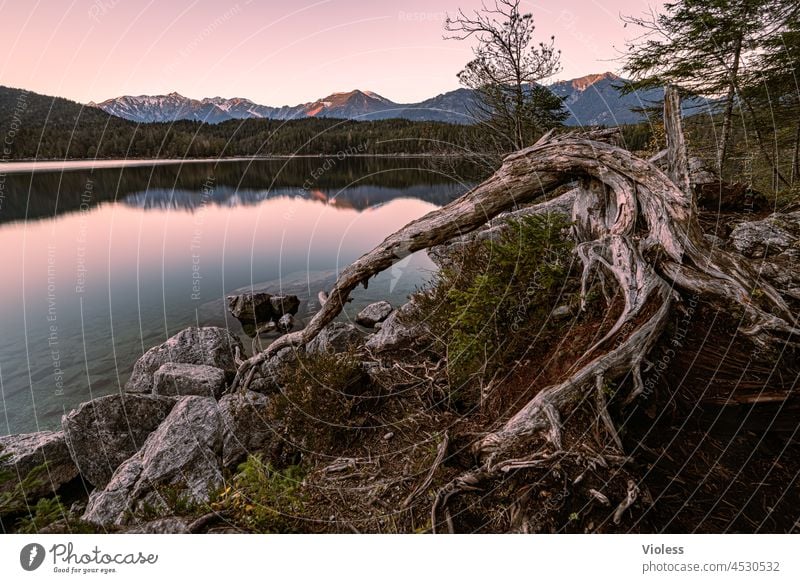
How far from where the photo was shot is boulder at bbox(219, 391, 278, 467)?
228 inches

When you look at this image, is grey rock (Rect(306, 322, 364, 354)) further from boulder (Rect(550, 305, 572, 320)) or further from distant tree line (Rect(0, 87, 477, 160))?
distant tree line (Rect(0, 87, 477, 160))

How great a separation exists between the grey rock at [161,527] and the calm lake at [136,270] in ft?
10.6

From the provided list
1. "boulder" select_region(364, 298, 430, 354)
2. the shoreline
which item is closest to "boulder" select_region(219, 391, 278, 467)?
"boulder" select_region(364, 298, 430, 354)

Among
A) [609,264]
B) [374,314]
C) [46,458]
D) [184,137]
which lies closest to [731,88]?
[609,264]

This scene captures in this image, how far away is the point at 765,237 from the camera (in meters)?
5.15

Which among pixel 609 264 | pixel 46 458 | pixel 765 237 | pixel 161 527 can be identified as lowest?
pixel 46 458

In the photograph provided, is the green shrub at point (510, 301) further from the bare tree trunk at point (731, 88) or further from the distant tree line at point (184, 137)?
the distant tree line at point (184, 137)

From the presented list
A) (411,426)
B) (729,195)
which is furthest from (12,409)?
(729,195)

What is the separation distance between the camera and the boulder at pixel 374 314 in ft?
42.9

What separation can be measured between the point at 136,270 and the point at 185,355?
14.0 metres

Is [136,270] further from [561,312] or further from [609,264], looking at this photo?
[609,264]

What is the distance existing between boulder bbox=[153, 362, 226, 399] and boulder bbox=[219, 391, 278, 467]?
75.4 inches

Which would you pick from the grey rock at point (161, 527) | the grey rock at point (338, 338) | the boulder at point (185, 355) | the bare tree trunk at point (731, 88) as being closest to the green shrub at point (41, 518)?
the grey rock at point (161, 527)

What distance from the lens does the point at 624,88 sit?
1581cm
